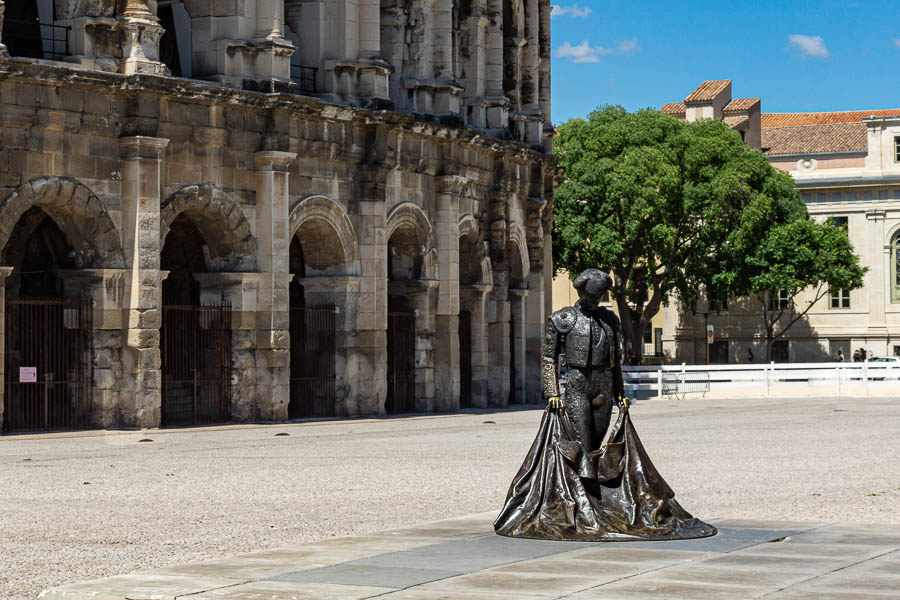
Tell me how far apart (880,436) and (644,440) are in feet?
13.3

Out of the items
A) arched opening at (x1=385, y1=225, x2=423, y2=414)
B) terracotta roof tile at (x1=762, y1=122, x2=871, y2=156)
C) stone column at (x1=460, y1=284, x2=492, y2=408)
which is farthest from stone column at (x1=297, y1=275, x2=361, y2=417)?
terracotta roof tile at (x1=762, y1=122, x2=871, y2=156)

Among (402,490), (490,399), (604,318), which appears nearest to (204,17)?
(490,399)

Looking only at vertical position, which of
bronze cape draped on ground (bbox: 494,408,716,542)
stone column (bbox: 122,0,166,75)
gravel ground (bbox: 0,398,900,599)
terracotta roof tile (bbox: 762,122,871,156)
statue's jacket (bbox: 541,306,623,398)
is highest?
terracotta roof tile (bbox: 762,122,871,156)

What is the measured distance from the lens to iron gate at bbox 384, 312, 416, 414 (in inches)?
1442

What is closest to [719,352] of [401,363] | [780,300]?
[780,300]

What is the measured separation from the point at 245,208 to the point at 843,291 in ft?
161

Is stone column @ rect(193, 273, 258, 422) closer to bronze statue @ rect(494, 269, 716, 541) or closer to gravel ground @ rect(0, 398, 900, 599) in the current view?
gravel ground @ rect(0, 398, 900, 599)

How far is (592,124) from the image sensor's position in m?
63.3

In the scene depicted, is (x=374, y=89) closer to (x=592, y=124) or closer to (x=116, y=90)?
(x=116, y=90)

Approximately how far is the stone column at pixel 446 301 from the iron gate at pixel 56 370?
10.4 metres

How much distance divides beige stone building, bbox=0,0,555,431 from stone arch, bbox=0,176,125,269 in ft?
0.12

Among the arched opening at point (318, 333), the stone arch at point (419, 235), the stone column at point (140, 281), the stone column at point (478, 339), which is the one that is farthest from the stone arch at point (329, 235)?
the stone column at point (478, 339)

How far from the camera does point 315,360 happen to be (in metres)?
34.3

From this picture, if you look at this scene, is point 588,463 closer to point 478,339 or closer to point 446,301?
point 446,301
